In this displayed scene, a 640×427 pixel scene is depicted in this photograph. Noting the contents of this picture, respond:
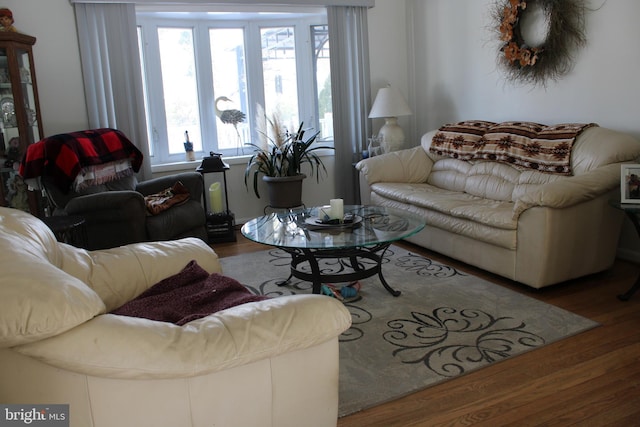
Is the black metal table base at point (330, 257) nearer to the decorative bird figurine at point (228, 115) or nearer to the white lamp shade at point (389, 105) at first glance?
the white lamp shade at point (389, 105)

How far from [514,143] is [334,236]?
180 centimetres

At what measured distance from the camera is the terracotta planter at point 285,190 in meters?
4.85

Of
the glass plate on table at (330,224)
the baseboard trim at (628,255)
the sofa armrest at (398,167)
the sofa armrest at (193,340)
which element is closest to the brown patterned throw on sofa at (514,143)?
the sofa armrest at (398,167)

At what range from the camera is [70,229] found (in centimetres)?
314

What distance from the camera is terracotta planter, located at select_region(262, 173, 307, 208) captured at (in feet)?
15.9

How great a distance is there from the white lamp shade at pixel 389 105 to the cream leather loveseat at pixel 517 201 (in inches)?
24.5

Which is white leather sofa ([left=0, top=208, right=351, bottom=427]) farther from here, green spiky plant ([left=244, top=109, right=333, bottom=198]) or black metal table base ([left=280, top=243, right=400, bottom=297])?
green spiky plant ([left=244, top=109, right=333, bottom=198])

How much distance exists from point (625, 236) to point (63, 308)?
12.0 ft

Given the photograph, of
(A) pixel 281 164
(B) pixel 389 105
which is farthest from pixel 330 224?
(B) pixel 389 105

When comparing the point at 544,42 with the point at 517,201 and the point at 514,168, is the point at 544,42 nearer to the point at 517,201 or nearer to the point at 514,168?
the point at 514,168

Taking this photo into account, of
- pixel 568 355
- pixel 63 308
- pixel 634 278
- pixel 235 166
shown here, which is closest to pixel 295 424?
pixel 63 308

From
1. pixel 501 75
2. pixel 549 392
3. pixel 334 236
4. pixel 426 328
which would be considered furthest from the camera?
pixel 501 75

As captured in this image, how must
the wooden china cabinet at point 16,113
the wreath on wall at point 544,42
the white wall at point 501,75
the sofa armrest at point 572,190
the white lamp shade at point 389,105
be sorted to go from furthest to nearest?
the white lamp shade at point 389,105
the wooden china cabinet at point 16,113
the wreath on wall at point 544,42
the white wall at point 501,75
the sofa armrest at point 572,190

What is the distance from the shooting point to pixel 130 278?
2088mm
